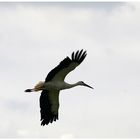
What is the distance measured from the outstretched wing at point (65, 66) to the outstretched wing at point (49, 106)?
1309 mm

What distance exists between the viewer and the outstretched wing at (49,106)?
29.8m

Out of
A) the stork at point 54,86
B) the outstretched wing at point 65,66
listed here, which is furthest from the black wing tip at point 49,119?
the outstretched wing at point 65,66

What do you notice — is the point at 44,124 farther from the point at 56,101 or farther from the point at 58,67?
the point at 58,67

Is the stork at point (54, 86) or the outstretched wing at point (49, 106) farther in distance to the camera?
the outstretched wing at point (49, 106)

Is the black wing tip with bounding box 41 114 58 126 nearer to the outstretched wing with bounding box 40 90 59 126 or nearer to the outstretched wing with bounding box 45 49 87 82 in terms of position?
the outstretched wing with bounding box 40 90 59 126

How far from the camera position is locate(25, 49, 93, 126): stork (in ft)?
91.6

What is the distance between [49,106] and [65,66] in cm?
328

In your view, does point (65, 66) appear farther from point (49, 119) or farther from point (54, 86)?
point (49, 119)

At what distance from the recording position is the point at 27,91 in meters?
29.3

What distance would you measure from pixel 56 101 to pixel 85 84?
2.02 m

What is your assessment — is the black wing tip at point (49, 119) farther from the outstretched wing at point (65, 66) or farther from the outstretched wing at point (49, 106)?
the outstretched wing at point (65, 66)

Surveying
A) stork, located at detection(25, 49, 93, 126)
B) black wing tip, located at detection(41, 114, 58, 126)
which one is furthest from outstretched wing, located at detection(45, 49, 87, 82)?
black wing tip, located at detection(41, 114, 58, 126)

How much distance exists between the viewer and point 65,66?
28078mm

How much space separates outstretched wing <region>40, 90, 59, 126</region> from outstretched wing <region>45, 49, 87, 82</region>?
1.31 meters
